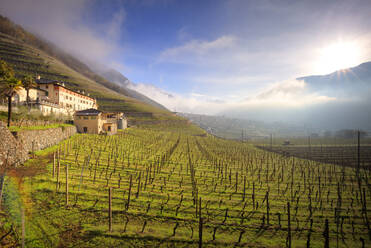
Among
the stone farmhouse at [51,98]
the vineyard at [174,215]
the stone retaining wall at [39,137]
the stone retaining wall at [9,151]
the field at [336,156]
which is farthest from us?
the field at [336,156]

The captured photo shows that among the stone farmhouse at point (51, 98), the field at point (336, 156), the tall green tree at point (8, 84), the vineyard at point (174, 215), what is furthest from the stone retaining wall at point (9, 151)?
the field at point (336, 156)

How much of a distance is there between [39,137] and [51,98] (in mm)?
36588

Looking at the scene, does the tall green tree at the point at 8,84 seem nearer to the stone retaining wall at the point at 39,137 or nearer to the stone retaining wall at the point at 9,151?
the stone retaining wall at the point at 39,137

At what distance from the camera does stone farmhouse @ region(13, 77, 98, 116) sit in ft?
141

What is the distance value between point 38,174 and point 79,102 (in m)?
61.9

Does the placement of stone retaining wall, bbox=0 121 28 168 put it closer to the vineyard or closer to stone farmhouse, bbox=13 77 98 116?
the vineyard

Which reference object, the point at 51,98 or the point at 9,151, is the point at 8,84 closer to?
the point at 9,151

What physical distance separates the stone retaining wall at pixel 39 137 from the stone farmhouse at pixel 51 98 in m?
13.6

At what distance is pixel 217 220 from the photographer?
1331 cm

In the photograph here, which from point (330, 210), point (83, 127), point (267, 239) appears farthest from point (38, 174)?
point (83, 127)

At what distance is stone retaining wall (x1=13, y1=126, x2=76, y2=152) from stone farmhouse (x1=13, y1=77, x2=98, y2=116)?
13593 mm

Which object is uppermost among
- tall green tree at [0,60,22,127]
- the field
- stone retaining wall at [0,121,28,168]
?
tall green tree at [0,60,22,127]

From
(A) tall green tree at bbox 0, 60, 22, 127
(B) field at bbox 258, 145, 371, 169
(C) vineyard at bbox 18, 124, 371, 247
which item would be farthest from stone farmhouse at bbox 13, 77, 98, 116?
(B) field at bbox 258, 145, 371, 169

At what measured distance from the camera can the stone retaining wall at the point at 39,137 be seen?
886 inches
